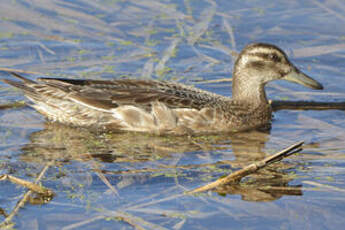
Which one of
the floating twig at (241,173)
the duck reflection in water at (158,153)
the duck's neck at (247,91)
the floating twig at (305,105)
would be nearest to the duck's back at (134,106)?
the duck reflection in water at (158,153)

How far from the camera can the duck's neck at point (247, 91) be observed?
9.46 m

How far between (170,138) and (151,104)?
490mm

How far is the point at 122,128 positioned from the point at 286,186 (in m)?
2.86

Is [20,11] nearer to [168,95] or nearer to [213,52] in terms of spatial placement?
[213,52]

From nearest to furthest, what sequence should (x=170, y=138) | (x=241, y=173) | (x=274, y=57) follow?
(x=241, y=173)
(x=170, y=138)
(x=274, y=57)

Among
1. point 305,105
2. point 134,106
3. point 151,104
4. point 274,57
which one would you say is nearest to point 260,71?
point 274,57

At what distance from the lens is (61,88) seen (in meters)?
8.98

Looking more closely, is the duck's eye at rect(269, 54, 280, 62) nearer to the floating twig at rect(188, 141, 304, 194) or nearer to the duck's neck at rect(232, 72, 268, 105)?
the duck's neck at rect(232, 72, 268, 105)

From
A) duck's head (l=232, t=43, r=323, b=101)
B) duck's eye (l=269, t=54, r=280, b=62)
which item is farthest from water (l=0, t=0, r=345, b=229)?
duck's eye (l=269, t=54, r=280, b=62)

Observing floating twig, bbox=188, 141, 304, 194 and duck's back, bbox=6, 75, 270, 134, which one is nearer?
floating twig, bbox=188, 141, 304, 194

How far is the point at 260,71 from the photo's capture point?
9.49 metres

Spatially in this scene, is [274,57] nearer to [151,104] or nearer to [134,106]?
[151,104]

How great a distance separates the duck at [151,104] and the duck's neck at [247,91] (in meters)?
0.02

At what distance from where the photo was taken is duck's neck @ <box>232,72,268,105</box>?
946 cm
